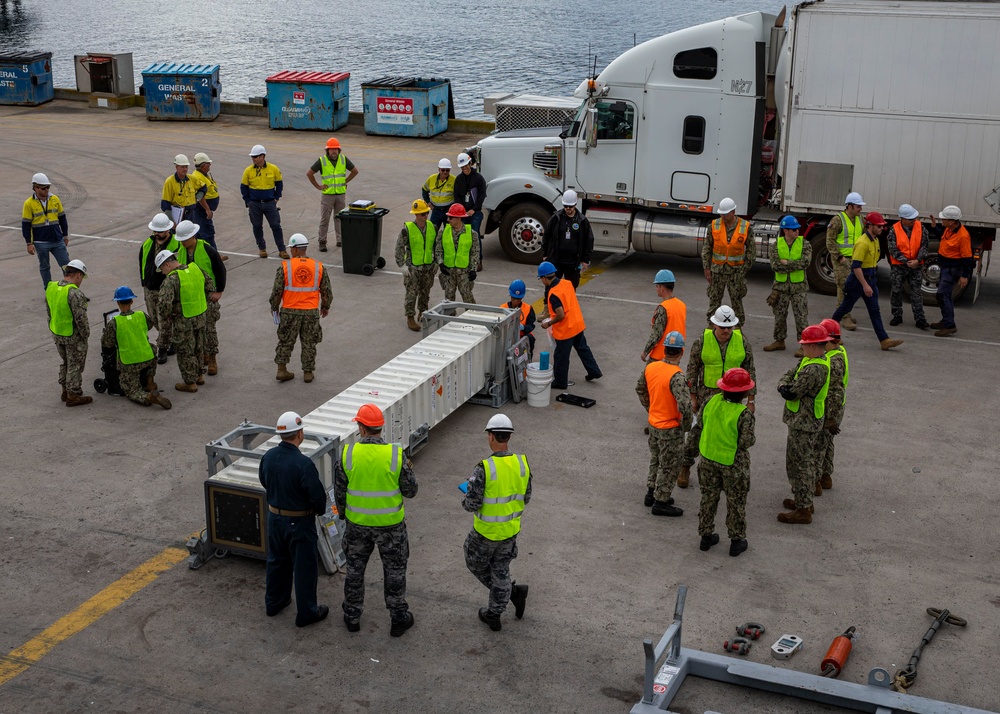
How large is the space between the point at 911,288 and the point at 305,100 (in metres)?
18.9

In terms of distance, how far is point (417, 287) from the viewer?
14992mm

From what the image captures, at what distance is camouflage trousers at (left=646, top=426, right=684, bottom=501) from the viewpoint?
33.1ft

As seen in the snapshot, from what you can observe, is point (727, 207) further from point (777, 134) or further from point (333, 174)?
point (333, 174)

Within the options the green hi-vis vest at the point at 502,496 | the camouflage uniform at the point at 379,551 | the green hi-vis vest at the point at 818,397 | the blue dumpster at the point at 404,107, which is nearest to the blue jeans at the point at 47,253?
the camouflage uniform at the point at 379,551

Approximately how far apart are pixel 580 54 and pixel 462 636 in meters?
72.7

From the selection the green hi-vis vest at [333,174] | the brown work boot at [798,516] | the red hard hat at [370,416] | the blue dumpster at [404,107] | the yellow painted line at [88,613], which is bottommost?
the yellow painted line at [88,613]

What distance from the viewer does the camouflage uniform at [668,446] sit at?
9.94 meters

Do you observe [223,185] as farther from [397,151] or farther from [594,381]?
[594,381]

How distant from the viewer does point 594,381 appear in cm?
1362

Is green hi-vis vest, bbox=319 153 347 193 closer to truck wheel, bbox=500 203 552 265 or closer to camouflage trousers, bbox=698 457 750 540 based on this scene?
truck wheel, bbox=500 203 552 265

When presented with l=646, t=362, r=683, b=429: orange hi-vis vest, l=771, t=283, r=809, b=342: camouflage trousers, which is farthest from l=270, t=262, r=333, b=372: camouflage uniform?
l=771, t=283, r=809, b=342: camouflage trousers

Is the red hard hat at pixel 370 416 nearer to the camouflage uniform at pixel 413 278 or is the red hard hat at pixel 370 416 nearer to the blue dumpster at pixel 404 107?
the camouflage uniform at pixel 413 278

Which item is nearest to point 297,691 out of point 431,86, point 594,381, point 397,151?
point 594,381

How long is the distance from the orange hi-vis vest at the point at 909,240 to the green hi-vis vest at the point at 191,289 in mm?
9337
